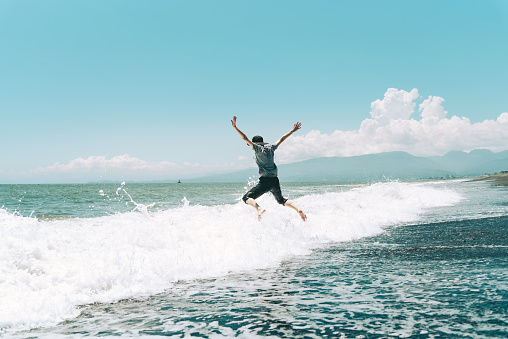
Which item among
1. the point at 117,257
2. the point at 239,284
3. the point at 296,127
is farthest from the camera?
the point at 296,127

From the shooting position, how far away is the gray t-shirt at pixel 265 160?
984 cm

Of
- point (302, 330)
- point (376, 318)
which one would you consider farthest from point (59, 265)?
point (376, 318)

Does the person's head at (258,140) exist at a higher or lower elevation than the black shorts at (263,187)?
higher

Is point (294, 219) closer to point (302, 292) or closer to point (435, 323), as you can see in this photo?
point (302, 292)

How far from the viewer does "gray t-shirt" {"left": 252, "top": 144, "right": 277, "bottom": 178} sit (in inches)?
388

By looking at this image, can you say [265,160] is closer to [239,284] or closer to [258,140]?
[258,140]

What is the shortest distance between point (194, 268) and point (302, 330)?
347 cm

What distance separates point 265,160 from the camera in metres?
9.99

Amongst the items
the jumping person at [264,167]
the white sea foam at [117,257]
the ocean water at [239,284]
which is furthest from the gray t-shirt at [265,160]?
the ocean water at [239,284]

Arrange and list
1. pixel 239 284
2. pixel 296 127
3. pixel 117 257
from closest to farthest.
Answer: pixel 239 284 < pixel 117 257 < pixel 296 127

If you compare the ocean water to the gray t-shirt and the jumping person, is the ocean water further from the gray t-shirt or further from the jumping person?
the gray t-shirt

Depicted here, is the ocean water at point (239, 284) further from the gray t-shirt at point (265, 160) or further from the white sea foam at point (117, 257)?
the gray t-shirt at point (265, 160)

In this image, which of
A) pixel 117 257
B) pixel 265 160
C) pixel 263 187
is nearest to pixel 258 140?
pixel 265 160

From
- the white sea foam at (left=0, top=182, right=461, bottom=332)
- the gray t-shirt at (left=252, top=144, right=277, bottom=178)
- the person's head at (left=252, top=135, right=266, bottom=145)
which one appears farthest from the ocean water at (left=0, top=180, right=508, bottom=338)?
the person's head at (left=252, top=135, right=266, bottom=145)
